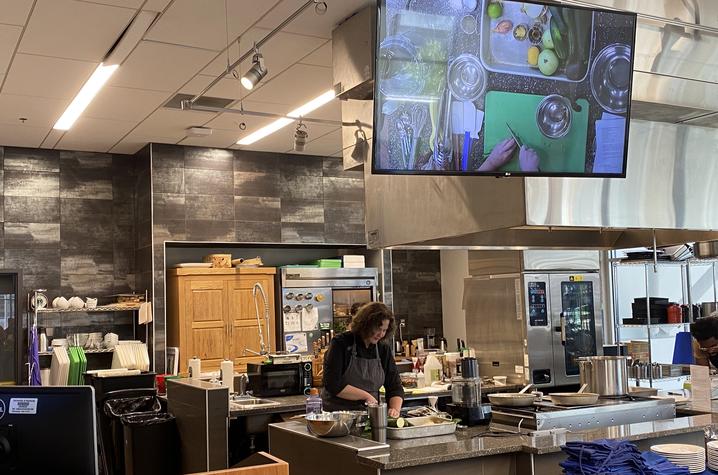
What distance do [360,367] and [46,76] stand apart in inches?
137

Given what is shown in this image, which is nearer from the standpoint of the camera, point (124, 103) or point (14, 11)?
point (14, 11)

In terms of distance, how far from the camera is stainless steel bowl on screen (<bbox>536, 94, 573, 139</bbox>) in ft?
10.5

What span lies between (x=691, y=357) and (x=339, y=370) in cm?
395

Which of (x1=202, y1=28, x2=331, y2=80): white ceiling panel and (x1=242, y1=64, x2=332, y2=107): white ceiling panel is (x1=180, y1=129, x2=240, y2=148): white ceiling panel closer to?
(x1=242, y1=64, x2=332, y2=107): white ceiling panel

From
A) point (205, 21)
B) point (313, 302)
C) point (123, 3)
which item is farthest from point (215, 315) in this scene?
point (123, 3)

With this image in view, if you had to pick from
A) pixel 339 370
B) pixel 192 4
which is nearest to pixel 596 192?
pixel 339 370

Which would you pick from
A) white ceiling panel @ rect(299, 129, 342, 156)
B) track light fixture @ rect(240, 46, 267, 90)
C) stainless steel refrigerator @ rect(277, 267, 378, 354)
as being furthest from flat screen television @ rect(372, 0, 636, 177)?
stainless steel refrigerator @ rect(277, 267, 378, 354)

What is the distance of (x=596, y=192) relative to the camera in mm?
4016

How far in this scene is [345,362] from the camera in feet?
17.2

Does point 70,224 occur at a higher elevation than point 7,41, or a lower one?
lower

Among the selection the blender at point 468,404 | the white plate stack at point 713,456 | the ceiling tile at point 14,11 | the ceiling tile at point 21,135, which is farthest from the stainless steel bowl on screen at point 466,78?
the ceiling tile at point 21,135

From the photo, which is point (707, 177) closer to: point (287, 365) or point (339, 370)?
point (339, 370)

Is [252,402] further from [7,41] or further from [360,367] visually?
[7,41]

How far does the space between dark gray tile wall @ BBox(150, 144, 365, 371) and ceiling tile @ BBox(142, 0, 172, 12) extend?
A: 3.82 metres
